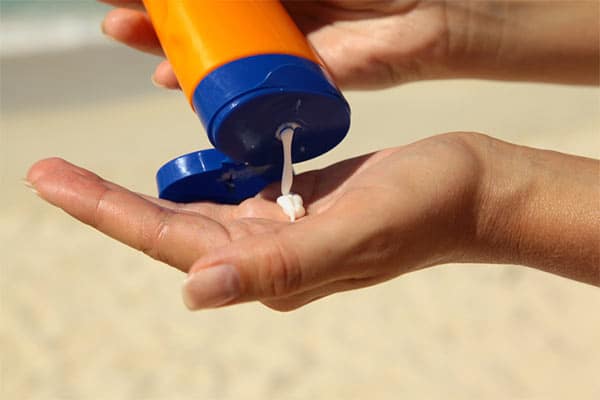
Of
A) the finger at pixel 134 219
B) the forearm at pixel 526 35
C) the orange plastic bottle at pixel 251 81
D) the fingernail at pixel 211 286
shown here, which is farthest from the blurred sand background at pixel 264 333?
the fingernail at pixel 211 286

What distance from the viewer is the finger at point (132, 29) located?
6.01 ft

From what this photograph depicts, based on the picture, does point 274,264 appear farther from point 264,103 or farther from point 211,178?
point 211,178

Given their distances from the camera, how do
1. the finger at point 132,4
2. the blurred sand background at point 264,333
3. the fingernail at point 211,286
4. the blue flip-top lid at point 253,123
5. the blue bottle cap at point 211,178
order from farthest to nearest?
the blurred sand background at point 264,333
the finger at point 132,4
the blue bottle cap at point 211,178
the blue flip-top lid at point 253,123
the fingernail at point 211,286

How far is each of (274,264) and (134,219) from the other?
0.26 m

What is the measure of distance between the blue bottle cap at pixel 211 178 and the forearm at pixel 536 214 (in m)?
0.38

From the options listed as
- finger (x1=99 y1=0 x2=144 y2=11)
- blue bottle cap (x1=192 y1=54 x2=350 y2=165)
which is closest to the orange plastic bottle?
blue bottle cap (x1=192 y1=54 x2=350 y2=165)

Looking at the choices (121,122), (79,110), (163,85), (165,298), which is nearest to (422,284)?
(165,298)

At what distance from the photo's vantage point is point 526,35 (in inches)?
71.2

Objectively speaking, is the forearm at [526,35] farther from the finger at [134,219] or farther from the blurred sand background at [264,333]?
the finger at [134,219]

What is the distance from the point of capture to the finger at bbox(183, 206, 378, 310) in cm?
98

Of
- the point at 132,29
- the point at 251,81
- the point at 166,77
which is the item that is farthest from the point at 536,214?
the point at 132,29

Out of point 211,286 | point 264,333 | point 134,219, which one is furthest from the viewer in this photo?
point 264,333

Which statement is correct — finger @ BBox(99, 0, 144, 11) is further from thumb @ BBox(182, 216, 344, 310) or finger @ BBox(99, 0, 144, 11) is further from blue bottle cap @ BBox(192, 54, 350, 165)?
thumb @ BBox(182, 216, 344, 310)

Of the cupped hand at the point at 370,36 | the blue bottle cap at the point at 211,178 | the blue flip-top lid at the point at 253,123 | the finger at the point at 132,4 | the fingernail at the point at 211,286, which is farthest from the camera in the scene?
the finger at the point at 132,4
